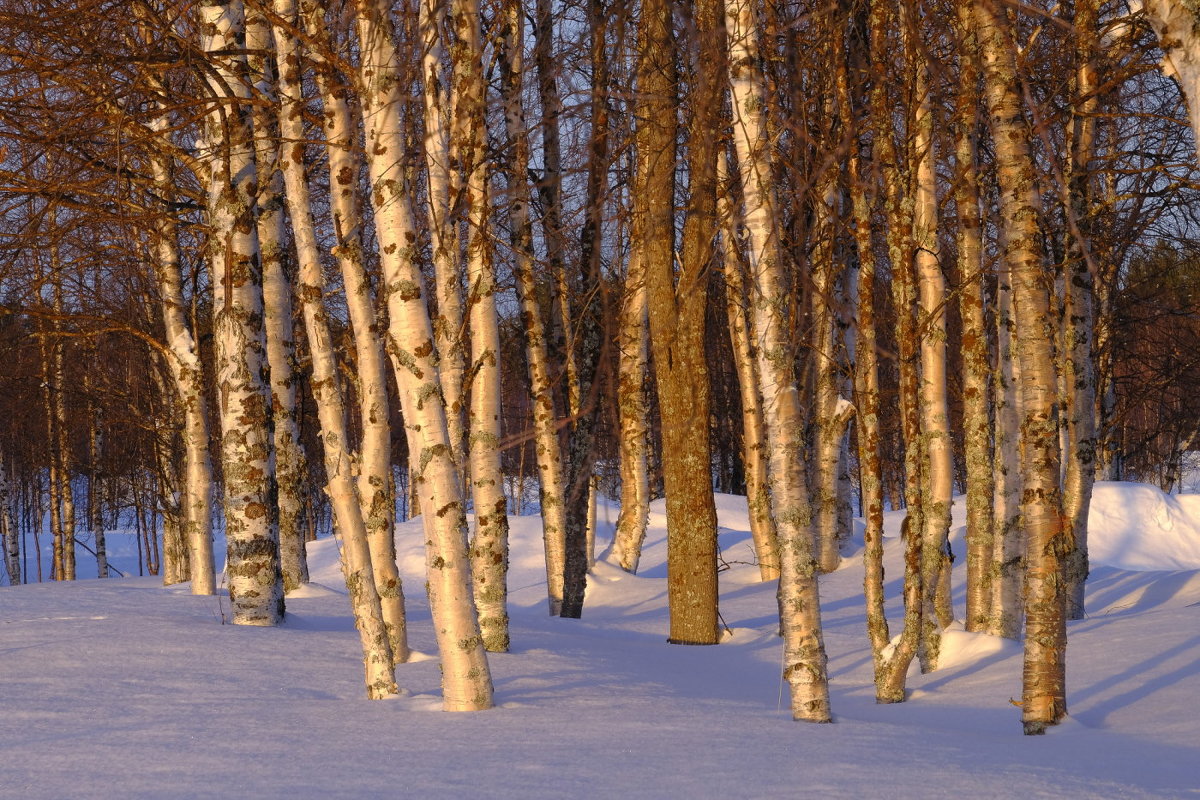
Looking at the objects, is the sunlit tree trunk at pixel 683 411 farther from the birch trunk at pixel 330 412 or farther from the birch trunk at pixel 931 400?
the birch trunk at pixel 330 412

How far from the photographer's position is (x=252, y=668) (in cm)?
658

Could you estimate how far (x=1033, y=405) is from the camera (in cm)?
596

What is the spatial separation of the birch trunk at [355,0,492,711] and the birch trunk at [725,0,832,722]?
1.69 m

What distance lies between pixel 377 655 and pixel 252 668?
3.34ft

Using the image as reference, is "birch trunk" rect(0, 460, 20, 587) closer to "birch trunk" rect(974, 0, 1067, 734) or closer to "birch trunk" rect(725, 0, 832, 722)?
"birch trunk" rect(725, 0, 832, 722)

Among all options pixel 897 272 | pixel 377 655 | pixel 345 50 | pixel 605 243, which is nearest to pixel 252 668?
pixel 377 655

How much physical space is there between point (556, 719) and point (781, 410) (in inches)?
78.3

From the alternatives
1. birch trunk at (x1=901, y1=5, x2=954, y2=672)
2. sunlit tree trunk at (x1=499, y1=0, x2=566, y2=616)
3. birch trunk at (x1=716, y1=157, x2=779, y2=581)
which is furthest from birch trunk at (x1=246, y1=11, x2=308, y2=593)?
birch trunk at (x1=716, y1=157, x2=779, y2=581)

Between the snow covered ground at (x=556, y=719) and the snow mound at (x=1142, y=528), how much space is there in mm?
10173

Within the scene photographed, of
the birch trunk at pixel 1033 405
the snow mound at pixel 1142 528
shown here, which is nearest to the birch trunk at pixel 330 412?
the birch trunk at pixel 1033 405

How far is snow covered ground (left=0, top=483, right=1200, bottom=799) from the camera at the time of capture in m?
3.95

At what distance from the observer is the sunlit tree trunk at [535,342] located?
11875 mm

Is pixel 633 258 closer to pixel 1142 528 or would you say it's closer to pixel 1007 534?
pixel 1007 534

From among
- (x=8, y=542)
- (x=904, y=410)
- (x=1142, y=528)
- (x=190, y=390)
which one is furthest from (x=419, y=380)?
(x=8, y=542)
